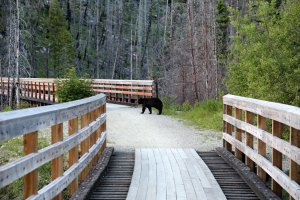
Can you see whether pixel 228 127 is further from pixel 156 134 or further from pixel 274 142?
pixel 156 134

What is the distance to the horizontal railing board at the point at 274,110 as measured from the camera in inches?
177

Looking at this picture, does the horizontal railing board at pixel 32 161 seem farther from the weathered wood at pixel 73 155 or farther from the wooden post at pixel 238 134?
the wooden post at pixel 238 134

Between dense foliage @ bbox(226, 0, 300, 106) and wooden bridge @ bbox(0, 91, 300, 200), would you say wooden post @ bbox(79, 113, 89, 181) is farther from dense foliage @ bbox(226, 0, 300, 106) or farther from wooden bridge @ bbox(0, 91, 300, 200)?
dense foliage @ bbox(226, 0, 300, 106)

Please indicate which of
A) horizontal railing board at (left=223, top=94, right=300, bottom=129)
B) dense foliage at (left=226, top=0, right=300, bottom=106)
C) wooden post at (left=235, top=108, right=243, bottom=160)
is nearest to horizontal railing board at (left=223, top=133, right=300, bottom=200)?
wooden post at (left=235, top=108, right=243, bottom=160)

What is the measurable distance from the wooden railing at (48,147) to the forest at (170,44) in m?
4.90

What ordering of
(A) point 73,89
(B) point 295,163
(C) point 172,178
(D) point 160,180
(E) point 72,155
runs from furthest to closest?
(A) point 73,89, (C) point 172,178, (D) point 160,180, (E) point 72,155, (B) point 295,163

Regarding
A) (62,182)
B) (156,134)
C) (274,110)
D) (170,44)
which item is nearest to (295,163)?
(274,110)

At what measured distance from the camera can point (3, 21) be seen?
137ft

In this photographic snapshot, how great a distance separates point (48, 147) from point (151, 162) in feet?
11.8

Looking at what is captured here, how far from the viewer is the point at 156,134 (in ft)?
40.4

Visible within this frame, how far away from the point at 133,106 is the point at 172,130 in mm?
9837

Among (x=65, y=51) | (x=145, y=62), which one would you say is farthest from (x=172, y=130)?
(x=145, y=62)

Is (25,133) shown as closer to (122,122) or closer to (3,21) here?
(122,122)

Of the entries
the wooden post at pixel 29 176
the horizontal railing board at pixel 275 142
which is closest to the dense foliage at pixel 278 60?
the horizontal railing board at pixel 275 142
